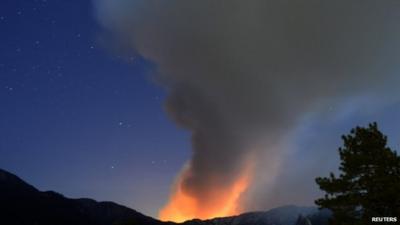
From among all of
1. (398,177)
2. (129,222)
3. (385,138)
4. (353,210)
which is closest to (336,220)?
(353,210)

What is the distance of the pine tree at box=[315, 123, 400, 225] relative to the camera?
20.8m

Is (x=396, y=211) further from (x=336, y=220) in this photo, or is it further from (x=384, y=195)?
(x=336, y=220)

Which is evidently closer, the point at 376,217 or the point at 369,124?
the point at 376,217

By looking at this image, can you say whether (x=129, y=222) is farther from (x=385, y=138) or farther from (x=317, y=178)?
(x=385, y=138)

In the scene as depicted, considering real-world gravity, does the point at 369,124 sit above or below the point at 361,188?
above

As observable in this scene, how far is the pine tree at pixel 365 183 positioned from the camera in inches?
818

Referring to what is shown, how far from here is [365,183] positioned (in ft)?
70.1

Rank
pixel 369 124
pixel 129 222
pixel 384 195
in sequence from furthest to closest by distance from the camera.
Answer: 1. pixel 129 222
2. pixel 369 124
3. pixel 384 195

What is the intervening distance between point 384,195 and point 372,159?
234 cm

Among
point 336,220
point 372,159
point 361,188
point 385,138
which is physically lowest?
point 336,220

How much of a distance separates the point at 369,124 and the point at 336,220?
6.53 m

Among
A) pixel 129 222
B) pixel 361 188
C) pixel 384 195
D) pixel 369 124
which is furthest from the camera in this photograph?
pixel 129 222

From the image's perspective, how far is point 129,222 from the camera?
161ft

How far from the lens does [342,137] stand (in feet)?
79.0
